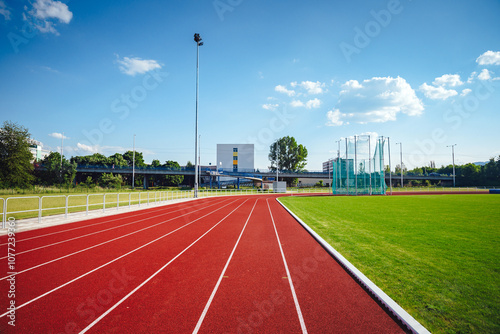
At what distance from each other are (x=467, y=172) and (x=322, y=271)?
101069 millimetres

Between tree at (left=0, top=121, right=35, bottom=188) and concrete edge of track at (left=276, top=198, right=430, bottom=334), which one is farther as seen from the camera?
tree at (left=0, top=121, right=35, bottom=188)

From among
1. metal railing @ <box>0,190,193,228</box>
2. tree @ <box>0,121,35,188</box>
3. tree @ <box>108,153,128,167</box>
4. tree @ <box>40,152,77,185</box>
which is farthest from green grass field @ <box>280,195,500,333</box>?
tree @ <box>108,153,128,167</box>

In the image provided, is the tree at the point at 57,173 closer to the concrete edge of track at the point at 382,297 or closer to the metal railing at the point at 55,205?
the metal railing at the point at 55,205

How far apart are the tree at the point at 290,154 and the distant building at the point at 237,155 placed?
45.1 feet

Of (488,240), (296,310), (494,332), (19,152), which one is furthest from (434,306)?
(19,152)

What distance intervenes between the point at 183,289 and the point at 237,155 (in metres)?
70.6

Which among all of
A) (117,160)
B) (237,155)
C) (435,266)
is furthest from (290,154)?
(435,266)

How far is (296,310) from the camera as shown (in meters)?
4.07

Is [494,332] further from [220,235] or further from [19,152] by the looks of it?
[19,152]

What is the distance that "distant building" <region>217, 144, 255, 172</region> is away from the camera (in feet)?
245

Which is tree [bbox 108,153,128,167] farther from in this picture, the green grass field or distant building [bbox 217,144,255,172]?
the green grass field

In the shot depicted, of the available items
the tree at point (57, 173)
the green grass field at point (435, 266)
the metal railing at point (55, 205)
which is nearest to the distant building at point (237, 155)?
the tree at point (57, 173)

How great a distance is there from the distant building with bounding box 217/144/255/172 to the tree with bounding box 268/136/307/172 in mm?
13749

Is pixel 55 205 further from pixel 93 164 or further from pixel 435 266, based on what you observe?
pixel 93 164
